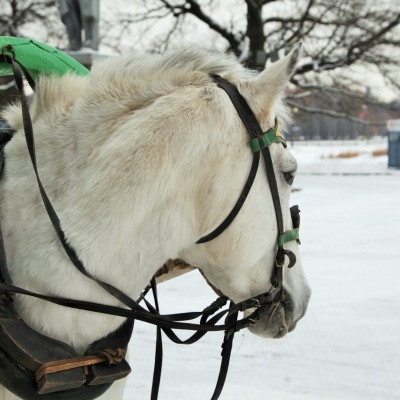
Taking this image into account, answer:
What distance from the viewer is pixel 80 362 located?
152 centimetres

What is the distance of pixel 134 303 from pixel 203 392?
2017 millimetres

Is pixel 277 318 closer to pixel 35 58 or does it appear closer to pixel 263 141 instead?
pixel 263 141

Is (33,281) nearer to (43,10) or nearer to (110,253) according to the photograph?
(110,253)

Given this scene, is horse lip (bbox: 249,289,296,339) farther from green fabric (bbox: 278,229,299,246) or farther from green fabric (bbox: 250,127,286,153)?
green fabric (bbox: 250,127,286,153)

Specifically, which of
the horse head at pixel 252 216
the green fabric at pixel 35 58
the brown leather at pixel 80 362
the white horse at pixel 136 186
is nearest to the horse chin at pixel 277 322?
the horse head at pixel 252 216

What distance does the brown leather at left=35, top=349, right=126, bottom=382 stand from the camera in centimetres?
147

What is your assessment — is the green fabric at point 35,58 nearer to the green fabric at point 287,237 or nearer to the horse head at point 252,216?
the horse head at point 252,216

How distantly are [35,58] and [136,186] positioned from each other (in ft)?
2.52

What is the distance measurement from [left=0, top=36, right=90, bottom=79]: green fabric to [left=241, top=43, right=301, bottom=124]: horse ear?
28.0 inches

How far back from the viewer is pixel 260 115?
164cm

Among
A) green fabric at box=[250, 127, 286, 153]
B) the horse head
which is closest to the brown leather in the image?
the horse head

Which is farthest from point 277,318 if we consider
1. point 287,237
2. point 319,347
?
point 319,347

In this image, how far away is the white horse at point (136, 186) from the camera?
154cm

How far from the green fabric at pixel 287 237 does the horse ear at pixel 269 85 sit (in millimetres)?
369
